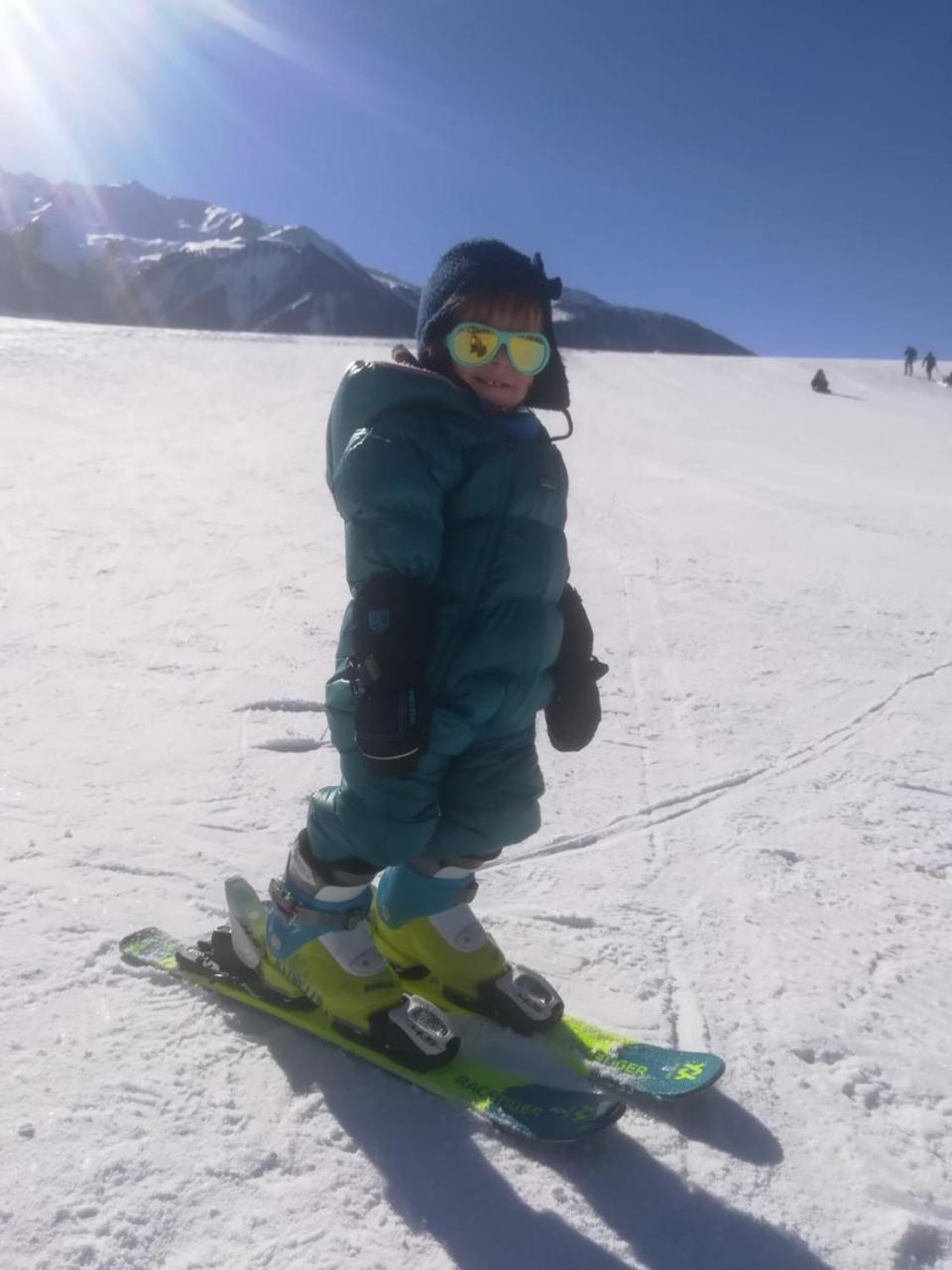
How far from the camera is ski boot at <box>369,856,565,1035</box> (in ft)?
7.07

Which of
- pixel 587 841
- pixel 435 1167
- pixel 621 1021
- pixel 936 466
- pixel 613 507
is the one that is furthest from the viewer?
pixel 936 466

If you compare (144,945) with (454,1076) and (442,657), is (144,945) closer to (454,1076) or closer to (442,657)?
(454,1076)

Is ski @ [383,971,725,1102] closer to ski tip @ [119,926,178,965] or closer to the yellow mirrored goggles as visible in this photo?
ski tip @ [119,926,178,965]

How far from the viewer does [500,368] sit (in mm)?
1980

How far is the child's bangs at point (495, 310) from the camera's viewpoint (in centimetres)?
196

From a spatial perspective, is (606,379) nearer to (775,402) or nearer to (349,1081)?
(775,402)

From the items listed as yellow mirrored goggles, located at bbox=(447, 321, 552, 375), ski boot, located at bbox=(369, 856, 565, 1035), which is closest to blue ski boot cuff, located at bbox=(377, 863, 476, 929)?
ski boot, located at bbox=(369, 856, 565, 1035)

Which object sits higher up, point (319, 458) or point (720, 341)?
point (720, 341)

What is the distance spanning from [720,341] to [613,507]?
→ 17069 cm

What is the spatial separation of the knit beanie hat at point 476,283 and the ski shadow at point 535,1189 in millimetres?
1542

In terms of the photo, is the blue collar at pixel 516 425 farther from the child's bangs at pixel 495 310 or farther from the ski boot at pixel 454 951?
the ski boot at pixel 454 951

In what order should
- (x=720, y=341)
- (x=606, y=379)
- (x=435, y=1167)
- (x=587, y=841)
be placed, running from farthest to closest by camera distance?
(x=720, y=341) → (x=606, y=379) → (x=587, y=841) → (x=435, y=1167)

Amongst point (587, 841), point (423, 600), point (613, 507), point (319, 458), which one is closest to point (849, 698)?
point (587, 841)

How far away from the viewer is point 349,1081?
193cm
